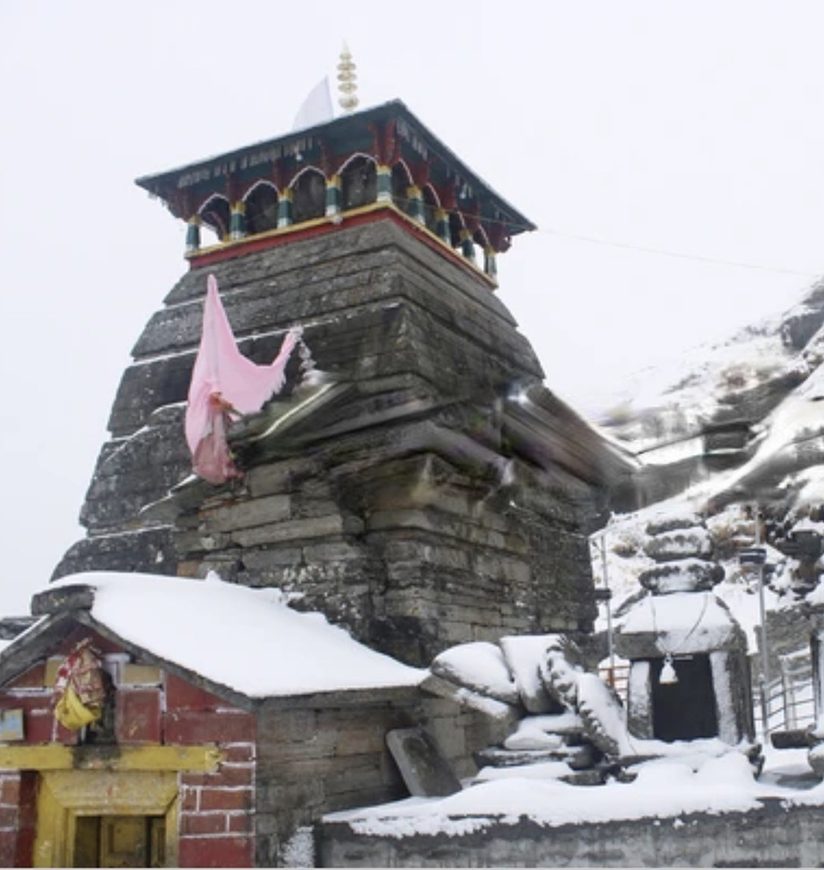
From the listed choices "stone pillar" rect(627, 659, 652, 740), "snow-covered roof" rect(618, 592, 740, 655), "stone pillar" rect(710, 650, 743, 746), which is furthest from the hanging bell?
"stone pillar" rect(710, 650, 743, 746)

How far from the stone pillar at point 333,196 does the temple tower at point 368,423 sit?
0.03 metres

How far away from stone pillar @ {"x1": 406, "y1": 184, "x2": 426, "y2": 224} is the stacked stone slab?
580 mm

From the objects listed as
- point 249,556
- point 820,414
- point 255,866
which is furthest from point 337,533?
point 820,414

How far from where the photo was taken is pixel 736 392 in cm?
491

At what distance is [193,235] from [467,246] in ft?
14.2

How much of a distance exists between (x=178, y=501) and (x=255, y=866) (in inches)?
201

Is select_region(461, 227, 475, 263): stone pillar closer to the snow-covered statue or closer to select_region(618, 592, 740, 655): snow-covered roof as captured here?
the snow-covered statue

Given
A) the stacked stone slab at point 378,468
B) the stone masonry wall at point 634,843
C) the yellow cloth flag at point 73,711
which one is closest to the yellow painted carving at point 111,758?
the yellow cloth flag at point 73,711

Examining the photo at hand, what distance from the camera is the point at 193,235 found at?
14336mm

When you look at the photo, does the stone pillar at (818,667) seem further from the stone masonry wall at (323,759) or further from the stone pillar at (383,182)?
the stone pillar at (383,182)

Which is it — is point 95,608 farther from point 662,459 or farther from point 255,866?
point 662,459

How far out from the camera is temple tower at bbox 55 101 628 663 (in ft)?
33.9

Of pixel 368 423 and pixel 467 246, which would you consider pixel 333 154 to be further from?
pixel 368 423

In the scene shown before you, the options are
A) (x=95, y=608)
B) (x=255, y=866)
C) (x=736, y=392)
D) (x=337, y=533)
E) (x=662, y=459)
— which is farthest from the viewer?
(x=337, y=533)
